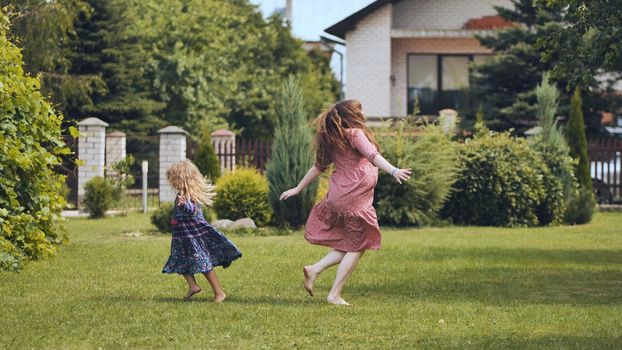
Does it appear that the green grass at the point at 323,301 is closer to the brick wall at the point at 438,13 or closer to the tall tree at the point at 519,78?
the tall tree at the point at 519,78

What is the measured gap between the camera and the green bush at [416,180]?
2381 centimetres

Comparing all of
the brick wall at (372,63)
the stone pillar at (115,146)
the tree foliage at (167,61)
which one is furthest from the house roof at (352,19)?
the stone pillar at (115,146)

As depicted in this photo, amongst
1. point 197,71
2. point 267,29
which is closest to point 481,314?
point 197,71

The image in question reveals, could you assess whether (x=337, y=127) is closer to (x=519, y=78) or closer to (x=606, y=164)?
(x=606, y=164)

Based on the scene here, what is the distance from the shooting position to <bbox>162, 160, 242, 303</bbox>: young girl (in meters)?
10.8

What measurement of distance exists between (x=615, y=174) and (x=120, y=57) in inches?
751

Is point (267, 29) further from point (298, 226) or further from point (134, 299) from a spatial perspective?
point (134, 299)

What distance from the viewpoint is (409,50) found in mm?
41500

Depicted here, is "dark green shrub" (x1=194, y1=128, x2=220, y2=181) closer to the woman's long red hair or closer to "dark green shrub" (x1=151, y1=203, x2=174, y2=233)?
"dark green shrub" (x1=151, y1=203, x2=174, y2=233)

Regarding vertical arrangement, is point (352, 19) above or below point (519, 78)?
above

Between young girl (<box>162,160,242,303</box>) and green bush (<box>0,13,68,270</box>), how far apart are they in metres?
2.79

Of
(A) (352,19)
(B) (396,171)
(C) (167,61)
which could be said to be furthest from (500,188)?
(C) (167,61)

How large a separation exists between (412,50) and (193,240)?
31.3m

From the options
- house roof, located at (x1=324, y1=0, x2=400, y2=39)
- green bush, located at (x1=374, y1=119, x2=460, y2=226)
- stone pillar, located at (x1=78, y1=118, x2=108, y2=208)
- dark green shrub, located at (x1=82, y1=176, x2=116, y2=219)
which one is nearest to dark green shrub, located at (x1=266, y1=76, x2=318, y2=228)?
green bush, located at (x1=374, y1=119, x2=460, y2=226)
